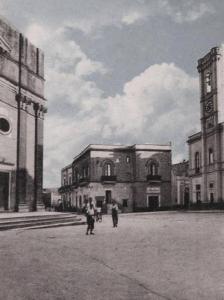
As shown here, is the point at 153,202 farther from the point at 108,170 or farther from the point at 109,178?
the point at 108,170

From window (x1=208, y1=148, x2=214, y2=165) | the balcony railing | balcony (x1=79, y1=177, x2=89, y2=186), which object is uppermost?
window (x1=208, y1=148, x2=214, y2=165)

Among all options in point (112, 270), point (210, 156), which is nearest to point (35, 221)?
point (112, 270)

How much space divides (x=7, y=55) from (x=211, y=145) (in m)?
23.0

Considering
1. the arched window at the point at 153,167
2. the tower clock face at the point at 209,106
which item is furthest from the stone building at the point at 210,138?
the arched window at the point at 153,167

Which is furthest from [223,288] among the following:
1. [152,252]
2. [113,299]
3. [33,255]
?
[33,255]

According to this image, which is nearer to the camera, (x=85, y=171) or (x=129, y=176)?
(x=129, y=176)

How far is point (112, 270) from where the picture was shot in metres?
6.59

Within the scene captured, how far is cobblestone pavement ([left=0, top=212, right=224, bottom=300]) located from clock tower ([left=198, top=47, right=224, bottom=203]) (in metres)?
25.5

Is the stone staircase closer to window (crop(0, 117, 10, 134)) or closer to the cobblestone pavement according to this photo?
the cobblestone pavement

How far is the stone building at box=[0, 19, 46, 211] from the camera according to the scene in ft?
66.1

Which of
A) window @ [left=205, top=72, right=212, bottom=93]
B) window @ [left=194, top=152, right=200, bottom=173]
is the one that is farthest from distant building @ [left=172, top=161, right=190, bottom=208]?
window @ [left=205, top=72, right=212, bottom=93]

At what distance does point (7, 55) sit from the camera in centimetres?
2042

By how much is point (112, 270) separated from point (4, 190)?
1482 cm

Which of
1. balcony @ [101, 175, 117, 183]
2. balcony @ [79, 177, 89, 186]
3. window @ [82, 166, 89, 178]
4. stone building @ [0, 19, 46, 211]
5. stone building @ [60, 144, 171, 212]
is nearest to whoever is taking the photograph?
stone building @ [0, 19, 46, 211]
